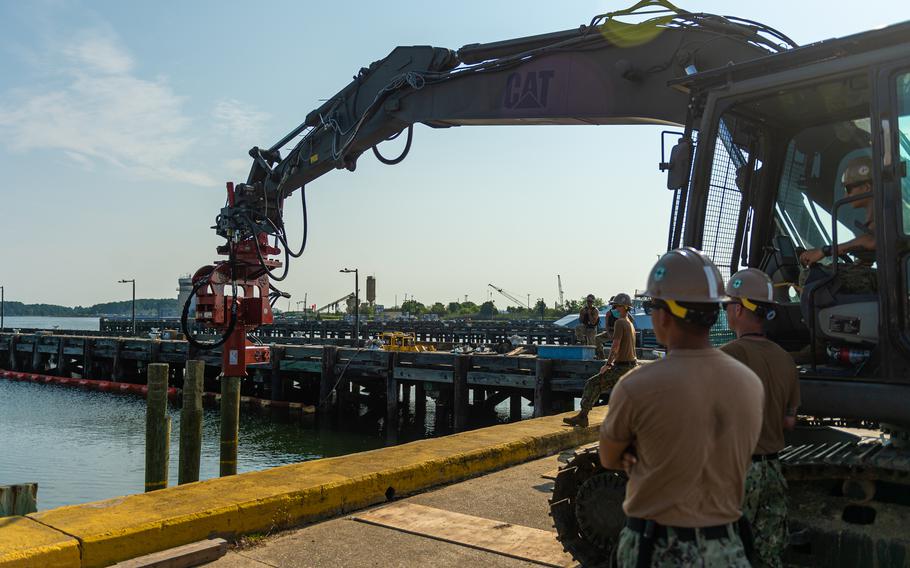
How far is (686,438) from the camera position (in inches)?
86.8

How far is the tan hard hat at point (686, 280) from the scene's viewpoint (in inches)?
92.0

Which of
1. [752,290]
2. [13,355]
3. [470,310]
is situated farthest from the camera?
[470,310]

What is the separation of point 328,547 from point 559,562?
1.55 m

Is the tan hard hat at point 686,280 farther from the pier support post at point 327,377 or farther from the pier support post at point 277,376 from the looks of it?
the pier support post at point 277,376

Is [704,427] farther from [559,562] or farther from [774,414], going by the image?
[559,562]

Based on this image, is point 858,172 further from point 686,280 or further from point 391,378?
point 391,378

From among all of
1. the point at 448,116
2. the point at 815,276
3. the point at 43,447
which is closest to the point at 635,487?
the point at 815,276

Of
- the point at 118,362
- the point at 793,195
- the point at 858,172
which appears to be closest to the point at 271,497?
the point at 793,195

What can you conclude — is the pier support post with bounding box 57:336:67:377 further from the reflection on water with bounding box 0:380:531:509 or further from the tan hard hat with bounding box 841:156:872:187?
the tan hard hat with bounding box 841:156:872:187

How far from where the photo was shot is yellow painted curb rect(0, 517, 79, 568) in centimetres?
401

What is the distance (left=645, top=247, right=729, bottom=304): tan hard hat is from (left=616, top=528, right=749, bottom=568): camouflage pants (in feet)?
2.36

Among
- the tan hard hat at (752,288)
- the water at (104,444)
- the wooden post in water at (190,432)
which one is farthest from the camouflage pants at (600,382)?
the water at (104,444)

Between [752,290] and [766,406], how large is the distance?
0.55 m

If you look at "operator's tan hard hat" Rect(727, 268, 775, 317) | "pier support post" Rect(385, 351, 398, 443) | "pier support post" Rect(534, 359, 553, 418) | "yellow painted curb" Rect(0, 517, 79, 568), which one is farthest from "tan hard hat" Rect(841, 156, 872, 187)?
"pier support post" Rect(385, 351, 398, 443)
